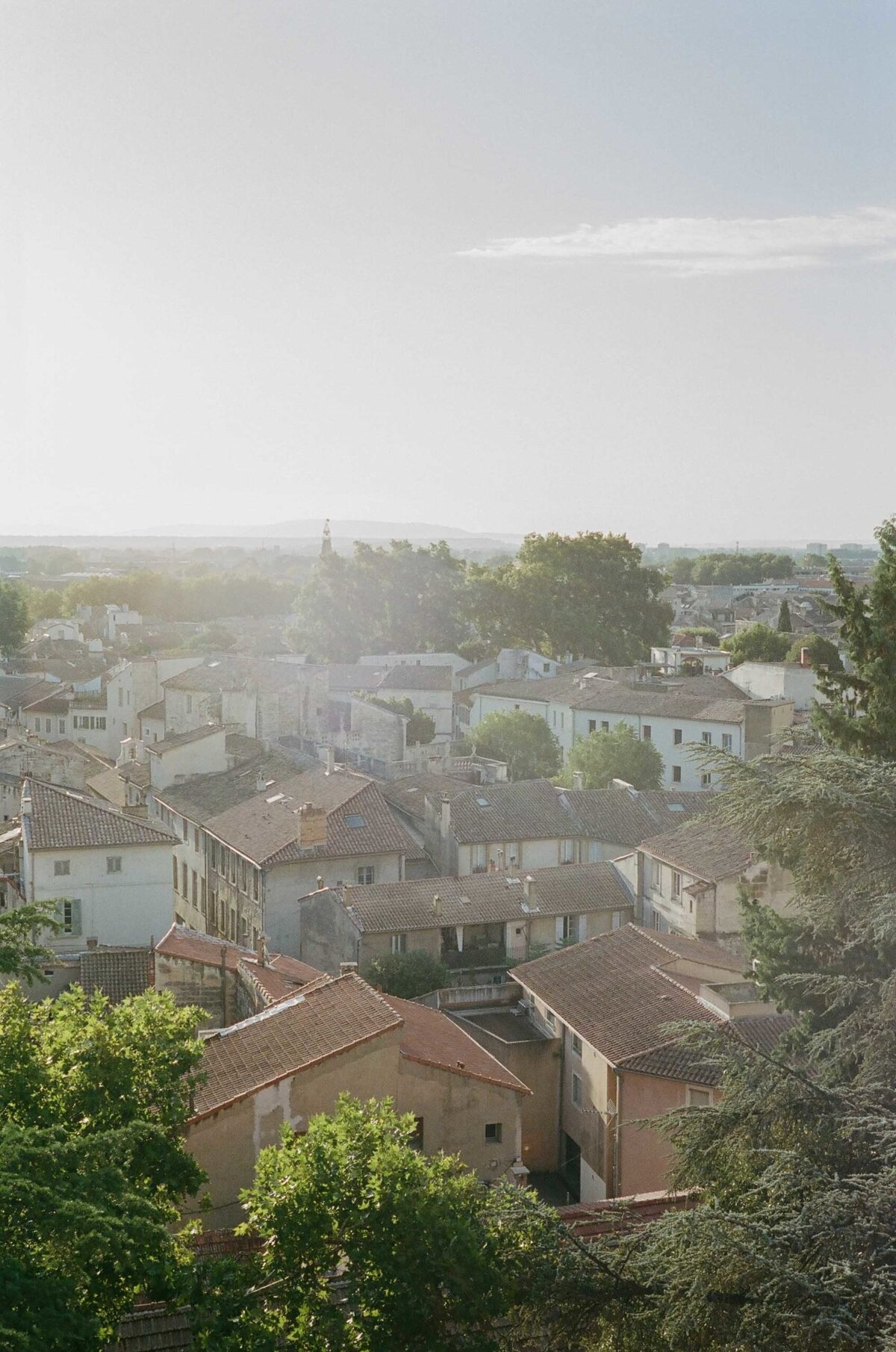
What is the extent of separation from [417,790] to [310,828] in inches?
274

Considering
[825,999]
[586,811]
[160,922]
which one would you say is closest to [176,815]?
[160,922]

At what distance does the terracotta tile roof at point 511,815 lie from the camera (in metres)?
34.2

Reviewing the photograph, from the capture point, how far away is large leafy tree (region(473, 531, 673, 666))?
74312mm

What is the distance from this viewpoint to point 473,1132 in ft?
57.4

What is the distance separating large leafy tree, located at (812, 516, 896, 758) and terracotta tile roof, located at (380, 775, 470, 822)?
2058cm

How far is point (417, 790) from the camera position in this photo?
37.9 metres

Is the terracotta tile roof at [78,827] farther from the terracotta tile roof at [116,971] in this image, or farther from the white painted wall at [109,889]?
the terracotta tile roof at [116,971]

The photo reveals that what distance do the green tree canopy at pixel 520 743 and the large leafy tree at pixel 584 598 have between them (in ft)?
80.0

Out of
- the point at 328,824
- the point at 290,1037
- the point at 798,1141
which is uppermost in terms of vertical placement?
the point at 798,1141

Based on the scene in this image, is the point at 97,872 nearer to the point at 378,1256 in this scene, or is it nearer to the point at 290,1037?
the point at 290,1037

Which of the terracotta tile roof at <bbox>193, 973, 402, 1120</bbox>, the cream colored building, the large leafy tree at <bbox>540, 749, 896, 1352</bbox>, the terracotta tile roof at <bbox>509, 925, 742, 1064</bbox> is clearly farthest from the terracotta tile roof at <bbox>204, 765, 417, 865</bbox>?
the large leafy tree at <bbox>540, 749, 896, 1352</bbox>

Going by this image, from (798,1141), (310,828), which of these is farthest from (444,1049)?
(310,828)

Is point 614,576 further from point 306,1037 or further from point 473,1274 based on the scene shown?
point 473,1274

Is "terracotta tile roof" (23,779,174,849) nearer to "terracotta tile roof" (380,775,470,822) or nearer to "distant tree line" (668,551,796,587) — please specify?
"terracotta tile roof" (380,775,470,822)
